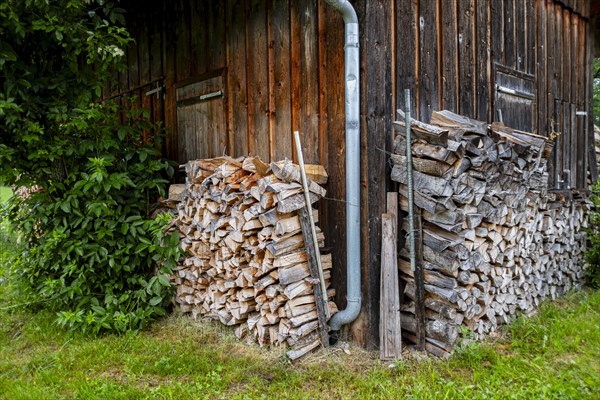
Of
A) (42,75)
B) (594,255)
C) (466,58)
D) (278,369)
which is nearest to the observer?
(278,369)

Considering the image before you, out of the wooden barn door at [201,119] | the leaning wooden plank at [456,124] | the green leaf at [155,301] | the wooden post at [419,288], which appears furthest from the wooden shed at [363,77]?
the green leaf at [155,301]

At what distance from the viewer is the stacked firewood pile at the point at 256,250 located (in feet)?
11.2

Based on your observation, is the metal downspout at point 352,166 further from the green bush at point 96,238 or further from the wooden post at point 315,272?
the green bush at point 96,238

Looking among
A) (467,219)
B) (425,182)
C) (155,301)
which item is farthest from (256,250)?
(467,219)

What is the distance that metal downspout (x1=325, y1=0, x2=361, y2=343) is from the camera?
341 centimetres

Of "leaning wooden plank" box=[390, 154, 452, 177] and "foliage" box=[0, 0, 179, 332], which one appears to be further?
"foliage" box=[0, 0, 179, 332]

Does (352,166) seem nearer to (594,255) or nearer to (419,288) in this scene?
(419,288)

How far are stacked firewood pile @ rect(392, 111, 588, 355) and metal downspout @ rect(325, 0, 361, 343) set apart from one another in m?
0.34

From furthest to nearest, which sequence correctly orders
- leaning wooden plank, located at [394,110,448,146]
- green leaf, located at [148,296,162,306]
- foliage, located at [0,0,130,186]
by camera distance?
green leaf, located at [148,296,162,306]
foliage, located at [0,0,130,186]
leaning wooden plank, located at [394,110,448,146]

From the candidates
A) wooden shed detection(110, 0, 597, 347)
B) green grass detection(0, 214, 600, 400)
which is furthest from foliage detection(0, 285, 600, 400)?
wooden shed detection(110, 0, 597, 347)

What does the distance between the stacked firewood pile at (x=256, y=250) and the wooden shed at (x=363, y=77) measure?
13.9 inches

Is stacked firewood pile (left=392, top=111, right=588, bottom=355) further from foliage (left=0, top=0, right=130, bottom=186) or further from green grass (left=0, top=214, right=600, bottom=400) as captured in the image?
foliage (left=0, top=0, right=130, bottom=186)

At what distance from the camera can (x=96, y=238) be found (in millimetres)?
4109

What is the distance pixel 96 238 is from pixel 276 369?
2.09m
